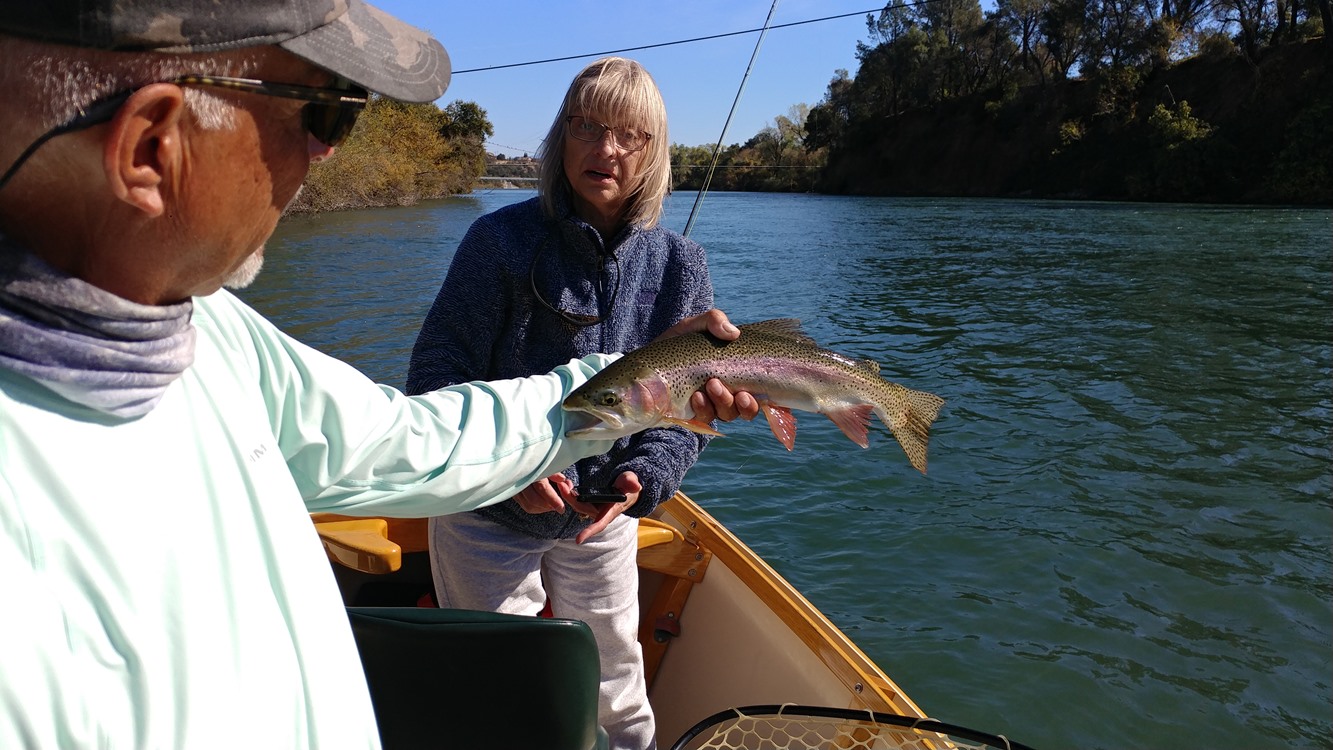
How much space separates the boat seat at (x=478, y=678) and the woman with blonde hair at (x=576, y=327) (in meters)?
0.53

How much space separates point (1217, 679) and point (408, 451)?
5.48 metres

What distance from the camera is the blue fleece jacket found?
108 inches

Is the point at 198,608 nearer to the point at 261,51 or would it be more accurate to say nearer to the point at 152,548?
the point at 152,548

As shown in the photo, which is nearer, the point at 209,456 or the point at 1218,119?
the point at 209,456

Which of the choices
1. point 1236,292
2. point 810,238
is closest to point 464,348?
point 1236,292

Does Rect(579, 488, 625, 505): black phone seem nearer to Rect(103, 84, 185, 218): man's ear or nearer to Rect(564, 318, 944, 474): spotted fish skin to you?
Rect(564, 318, 944, 474): spotted fish skin

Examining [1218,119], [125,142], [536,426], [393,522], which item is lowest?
[393,522]

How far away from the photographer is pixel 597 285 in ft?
9.29

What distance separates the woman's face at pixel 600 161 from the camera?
275cm

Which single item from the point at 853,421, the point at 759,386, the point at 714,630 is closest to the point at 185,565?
the point at 759,386

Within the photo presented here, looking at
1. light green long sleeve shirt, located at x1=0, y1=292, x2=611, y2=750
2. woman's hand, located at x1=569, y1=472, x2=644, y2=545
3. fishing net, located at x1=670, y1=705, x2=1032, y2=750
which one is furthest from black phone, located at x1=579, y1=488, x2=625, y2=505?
light green long sleeve shirt, located at x1=0, y1=292, x2=611, y2=750

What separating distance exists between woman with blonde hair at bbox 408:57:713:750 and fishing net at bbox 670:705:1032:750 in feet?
1.57

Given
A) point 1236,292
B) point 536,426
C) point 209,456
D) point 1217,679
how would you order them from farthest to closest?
1. point 1236,292
2. point 1217,679
3. point 536,426
4. point 209,456

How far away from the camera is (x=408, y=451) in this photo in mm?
1628
